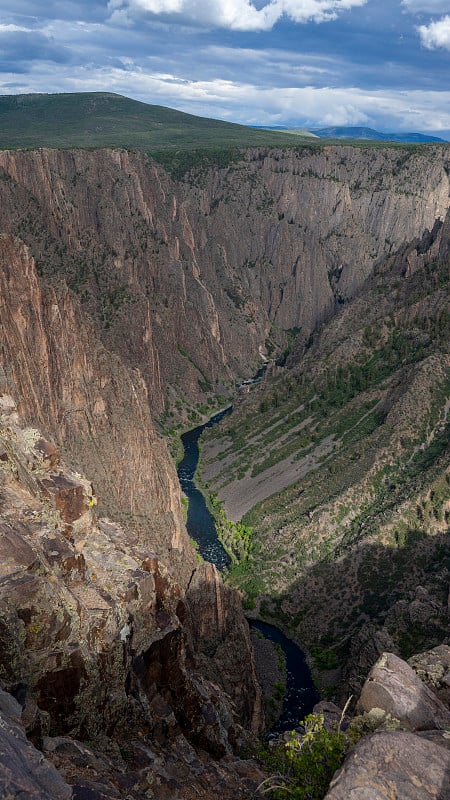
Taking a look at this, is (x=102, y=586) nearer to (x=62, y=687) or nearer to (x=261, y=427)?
(x=62, y=687)

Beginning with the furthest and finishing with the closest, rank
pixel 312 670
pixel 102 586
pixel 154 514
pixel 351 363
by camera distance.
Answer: pixel 351 363 → pixel 154 514 → pixel 312 670 → pixel 102 586

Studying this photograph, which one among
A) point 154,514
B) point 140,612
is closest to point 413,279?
point 154,514

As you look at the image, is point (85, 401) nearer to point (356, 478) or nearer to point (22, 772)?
point (356, 478)

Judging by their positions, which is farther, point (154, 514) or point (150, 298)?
point (150, 298)

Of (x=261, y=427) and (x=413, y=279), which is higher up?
(x=413, y=279)

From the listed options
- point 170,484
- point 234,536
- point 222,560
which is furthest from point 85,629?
point 234,536

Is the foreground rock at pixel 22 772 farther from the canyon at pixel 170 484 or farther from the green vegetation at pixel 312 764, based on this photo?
the green vegetation at pixel 312 764
